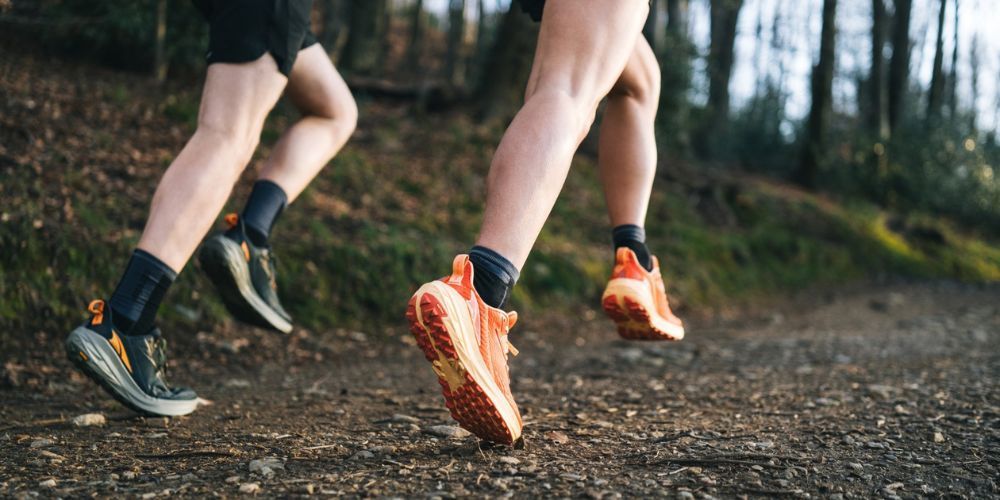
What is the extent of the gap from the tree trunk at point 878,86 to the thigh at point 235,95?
42.3ft

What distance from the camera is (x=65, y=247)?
125 inches

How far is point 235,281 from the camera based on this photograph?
2.14 m

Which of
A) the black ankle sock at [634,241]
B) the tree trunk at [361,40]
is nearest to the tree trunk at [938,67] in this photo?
the tree trunk at [361,40]

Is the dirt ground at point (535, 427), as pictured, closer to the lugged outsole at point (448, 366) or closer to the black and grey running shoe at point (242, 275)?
the lugged outsole at point (448, 366)

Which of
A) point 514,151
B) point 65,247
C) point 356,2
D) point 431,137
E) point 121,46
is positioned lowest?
point 65,247

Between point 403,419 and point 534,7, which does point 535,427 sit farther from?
point 534,7

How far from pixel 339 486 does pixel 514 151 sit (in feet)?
2.66

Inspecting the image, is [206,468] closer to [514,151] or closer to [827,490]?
[514,151]

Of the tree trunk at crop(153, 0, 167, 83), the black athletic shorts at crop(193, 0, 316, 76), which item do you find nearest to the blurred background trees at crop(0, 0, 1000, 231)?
the tree trunk at crop(153, 0, 167, 83)

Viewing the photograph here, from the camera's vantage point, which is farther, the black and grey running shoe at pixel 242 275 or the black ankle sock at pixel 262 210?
the black ankle sock at pixel 262 210

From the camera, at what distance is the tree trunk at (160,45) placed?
5719mm

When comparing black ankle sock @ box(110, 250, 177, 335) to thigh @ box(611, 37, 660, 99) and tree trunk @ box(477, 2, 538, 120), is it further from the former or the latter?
tree trunk @ box(477, 2, 538, 120)

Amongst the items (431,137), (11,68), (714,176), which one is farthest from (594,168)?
(11,68)

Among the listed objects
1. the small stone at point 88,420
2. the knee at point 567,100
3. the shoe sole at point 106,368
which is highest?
the knee at point 567,100
